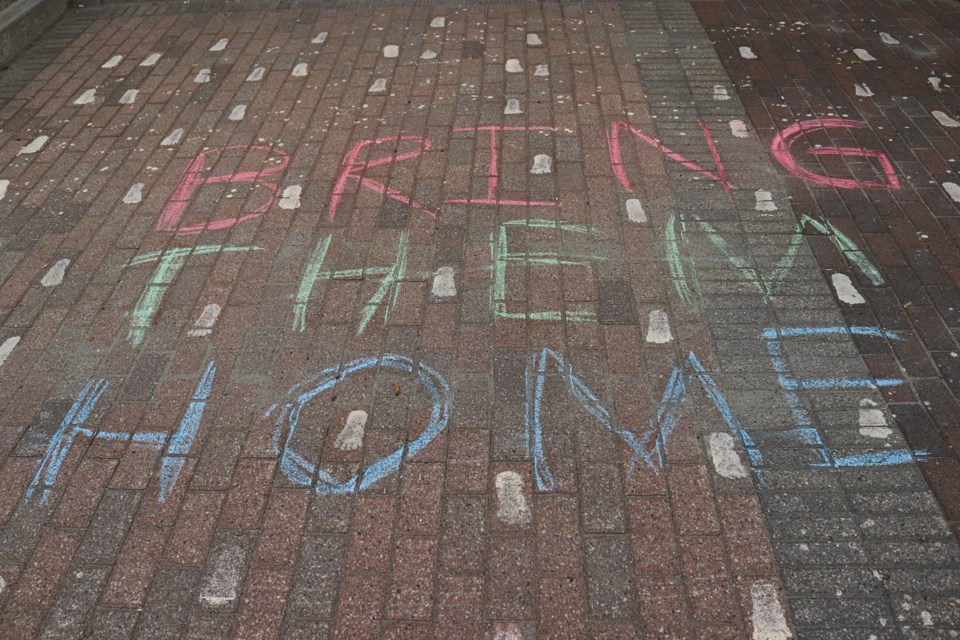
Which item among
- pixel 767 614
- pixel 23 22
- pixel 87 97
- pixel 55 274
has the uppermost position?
pixel 23 22

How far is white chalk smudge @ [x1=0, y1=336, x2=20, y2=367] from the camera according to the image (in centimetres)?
354

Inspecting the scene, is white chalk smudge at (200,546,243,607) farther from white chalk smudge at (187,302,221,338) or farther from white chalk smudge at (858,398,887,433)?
white chalk smudge at (858,398,887,433)

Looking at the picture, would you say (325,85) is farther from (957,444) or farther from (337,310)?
(957,444)

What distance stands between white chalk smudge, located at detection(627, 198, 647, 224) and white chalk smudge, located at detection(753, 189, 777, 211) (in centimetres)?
69

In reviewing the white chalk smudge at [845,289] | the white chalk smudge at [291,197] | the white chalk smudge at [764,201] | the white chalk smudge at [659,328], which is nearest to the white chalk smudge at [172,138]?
the white chalk smudge at [291,197]

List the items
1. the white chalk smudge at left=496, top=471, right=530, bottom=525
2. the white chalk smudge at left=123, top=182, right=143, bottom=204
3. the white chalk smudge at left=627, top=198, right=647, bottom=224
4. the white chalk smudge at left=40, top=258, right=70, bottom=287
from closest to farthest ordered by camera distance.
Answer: the white chalk smudge at left=496, top=471, right=530, bottom=525 → the white chalk smudge at left=40, top=258, right=70, bottom=287 → the white chalk smudge at left=627, top=198, right=647, bottom=224 → the white chalk smudge at left=123, top=182, right=143, bottom=204

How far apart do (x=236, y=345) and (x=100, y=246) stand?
1384 mm

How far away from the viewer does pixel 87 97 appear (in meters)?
5.77

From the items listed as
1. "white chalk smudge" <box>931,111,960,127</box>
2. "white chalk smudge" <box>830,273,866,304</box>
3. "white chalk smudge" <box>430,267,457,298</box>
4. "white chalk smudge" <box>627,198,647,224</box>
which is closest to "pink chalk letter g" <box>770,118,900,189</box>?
"white chalk smudge" <box>931,111,960,127</box>

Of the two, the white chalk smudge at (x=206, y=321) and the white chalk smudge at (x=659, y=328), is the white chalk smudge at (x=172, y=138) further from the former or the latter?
the white chalk smudge at (x=659, y=328)

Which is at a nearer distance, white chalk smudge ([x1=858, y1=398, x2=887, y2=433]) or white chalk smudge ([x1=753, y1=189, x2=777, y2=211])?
white chalk smudge ([x1=858, y1=398, x2=887, y2=433])

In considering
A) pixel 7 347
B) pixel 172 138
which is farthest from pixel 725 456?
pixel 172 138

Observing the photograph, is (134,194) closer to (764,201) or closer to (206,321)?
(206,321)

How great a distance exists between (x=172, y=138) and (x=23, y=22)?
9.66 ft
